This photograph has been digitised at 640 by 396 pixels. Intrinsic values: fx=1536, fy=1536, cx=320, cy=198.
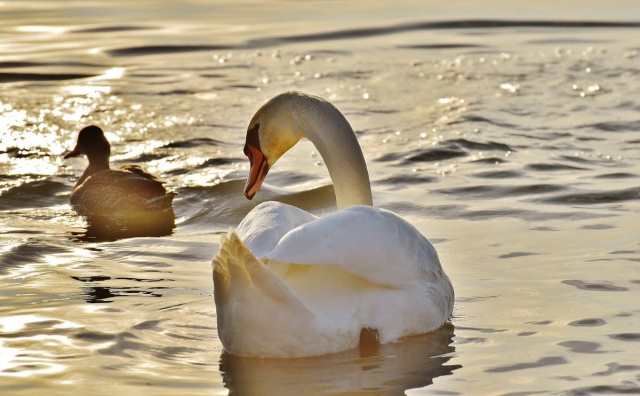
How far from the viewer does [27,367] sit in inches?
261

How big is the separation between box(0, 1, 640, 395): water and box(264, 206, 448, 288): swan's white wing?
34 cm

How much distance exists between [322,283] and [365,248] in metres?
0.25

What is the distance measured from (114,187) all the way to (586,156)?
3542 millimetres

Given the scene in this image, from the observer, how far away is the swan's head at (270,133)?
27.8 feet

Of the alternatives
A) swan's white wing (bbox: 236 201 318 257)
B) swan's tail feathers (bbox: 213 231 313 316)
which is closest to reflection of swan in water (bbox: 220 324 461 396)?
swan's tail feathers (bbox: 213 231 313 316)

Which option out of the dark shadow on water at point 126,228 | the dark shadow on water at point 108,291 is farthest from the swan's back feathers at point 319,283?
the dark shadow on water at point 126,228

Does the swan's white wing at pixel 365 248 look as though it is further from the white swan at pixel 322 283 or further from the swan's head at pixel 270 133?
the swan's head at pixel 270 133

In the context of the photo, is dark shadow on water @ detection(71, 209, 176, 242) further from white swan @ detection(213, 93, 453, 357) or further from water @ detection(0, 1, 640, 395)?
white swan @ detection(213, 93, 453, 357)

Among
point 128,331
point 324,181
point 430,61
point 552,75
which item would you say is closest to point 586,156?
point 324,181

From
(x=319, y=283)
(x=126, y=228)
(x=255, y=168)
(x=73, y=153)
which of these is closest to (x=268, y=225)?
(x=319, y=283)

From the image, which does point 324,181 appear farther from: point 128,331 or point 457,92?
point 128,331

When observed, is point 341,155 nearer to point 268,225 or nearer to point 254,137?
point 254,137

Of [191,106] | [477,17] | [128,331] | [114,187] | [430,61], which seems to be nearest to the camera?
[128,331]

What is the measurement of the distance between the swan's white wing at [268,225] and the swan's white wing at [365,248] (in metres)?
0.23
